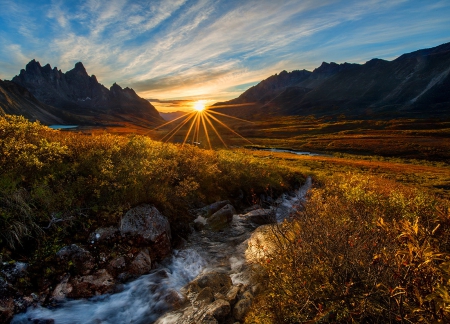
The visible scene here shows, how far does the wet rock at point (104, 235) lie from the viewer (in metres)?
9.65

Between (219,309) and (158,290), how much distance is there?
317cm

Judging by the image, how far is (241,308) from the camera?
7.23 metres

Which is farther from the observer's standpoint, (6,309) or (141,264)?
(141,264)

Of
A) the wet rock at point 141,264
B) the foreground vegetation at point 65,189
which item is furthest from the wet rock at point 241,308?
the wet rock at point 141,264

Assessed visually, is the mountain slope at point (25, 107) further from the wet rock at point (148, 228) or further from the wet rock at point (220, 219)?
the wet rock at point (148, 228)

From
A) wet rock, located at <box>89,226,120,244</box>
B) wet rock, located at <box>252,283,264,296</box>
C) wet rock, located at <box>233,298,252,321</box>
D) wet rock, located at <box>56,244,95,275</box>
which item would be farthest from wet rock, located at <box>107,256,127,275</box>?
wet rock, located at <box>252,283,264,296</box>

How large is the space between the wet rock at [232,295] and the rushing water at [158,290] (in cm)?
80

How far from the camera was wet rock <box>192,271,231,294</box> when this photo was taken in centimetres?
901

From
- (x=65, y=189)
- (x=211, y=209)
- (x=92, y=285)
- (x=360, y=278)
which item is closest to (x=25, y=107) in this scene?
(x=211, y=209)

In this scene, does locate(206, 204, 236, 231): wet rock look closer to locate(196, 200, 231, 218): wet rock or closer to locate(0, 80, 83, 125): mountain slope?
locate(196, 200, 231, 218): wet rock

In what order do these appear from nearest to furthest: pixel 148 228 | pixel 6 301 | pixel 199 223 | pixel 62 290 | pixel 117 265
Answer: pixel 6 301, pixel 62 290, pixel 117 265, pixel 148 228, pixel 199 223

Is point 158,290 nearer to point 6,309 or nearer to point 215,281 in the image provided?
point 215,281

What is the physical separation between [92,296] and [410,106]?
22620 centimetres

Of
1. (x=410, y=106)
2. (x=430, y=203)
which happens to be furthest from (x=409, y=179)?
(x=410, y=106)
